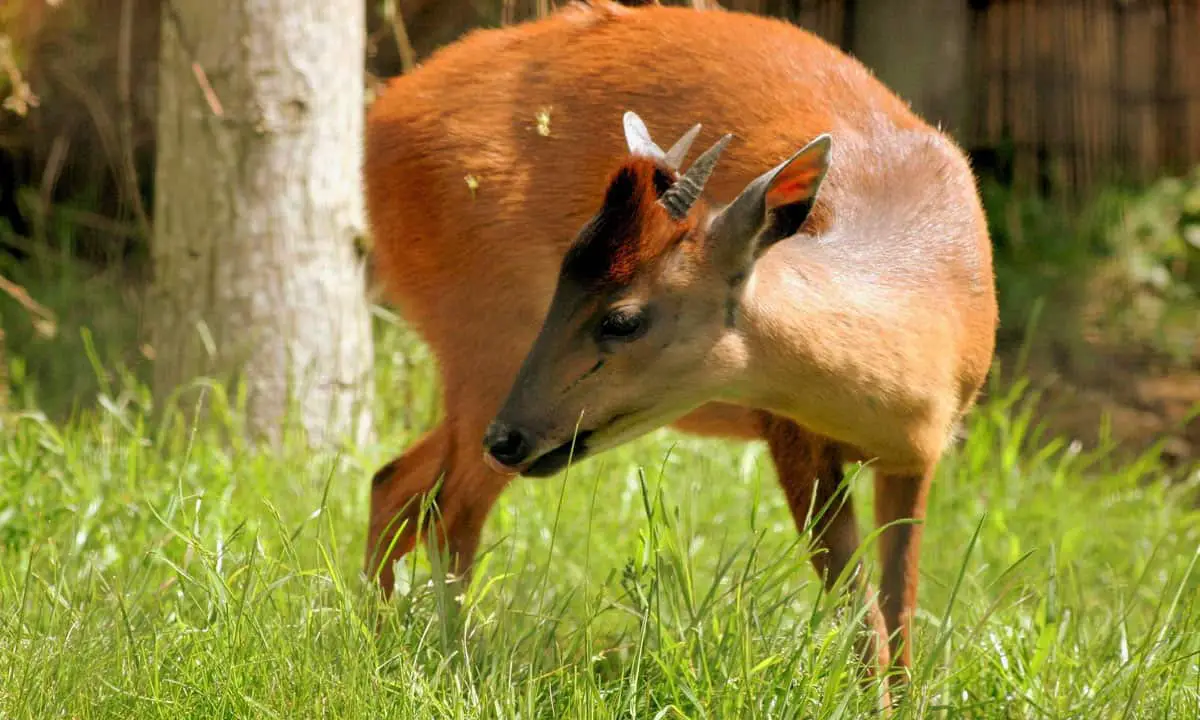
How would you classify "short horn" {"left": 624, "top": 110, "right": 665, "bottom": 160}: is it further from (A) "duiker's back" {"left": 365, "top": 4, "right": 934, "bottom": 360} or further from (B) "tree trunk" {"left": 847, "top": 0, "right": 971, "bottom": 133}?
(B) "tree trunk" {"left": 847, "top": 0, "right": 971, "bottom": 133}

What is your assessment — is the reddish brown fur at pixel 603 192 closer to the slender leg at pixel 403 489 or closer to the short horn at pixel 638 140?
the slender leg at pixel 403 489

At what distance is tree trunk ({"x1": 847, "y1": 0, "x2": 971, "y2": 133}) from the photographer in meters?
7.48

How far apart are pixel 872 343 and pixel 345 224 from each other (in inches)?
93.5

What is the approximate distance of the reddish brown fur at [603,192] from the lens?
3742 mm

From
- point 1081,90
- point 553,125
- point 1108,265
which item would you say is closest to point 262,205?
point 553,125

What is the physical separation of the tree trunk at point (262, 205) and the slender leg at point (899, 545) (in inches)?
80.4

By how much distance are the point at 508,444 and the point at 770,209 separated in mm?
725

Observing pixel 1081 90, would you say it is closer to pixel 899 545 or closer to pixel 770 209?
pixel 899 545

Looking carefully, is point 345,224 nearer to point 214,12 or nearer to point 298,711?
point 214,12

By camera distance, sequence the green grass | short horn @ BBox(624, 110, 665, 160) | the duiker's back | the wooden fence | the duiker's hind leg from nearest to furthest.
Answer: the green grass → short horn @ BBox(624, 110, 665, 160) → the duiker's hind leg → the duiker's back → the wooden fence

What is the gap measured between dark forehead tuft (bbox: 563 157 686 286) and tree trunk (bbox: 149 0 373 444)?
204cm

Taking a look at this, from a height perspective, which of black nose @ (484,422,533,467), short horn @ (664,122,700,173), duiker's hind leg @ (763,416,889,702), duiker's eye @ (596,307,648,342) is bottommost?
duiker's hind leg @ (763,416,889,702)

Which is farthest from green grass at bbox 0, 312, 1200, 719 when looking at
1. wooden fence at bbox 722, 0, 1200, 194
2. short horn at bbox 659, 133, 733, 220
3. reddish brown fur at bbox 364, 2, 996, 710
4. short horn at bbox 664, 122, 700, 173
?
wooden fence at bbox 722, 0, 1200, 194

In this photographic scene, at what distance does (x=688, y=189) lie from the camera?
329cm
